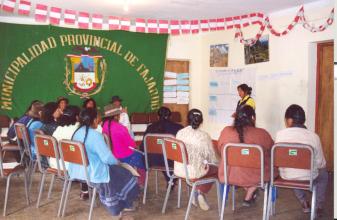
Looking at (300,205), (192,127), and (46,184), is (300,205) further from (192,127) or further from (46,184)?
(46,184)

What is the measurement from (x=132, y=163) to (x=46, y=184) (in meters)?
1.35

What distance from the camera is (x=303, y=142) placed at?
125 inches

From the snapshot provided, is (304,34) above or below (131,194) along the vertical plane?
above

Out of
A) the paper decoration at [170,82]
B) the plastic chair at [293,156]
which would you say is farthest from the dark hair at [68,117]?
the paper decoration at [170,82]

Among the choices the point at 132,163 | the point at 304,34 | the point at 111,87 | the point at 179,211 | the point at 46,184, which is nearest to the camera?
the point at 179,211

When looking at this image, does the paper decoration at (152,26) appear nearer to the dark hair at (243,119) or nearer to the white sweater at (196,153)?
the white sweater at (196,153)

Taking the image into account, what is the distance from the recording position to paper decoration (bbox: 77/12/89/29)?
255 inches

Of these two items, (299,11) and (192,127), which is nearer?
(192,127)

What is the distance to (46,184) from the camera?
4.84 meters

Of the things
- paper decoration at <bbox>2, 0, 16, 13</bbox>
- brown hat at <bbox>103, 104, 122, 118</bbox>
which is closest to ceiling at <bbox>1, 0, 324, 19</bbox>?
paper decoration at <bbox>2, 0, 16, 13</bbox>

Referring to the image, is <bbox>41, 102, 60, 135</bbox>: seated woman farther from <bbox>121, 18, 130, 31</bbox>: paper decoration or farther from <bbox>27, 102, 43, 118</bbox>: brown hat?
<bbox>121, 18, 130, 31</bbox>: paper decoration

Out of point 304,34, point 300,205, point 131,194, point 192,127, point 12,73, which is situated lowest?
point 300,205

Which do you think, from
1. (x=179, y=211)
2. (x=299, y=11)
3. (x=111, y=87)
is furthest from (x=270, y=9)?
(x=179, y=211)

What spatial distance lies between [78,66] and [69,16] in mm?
1046
